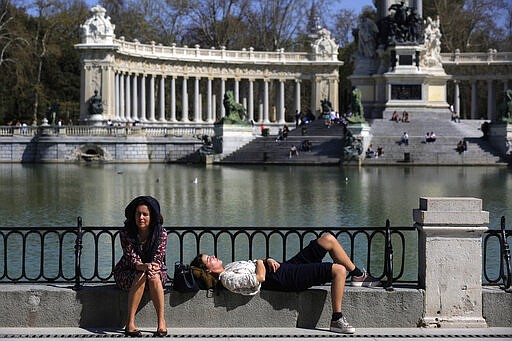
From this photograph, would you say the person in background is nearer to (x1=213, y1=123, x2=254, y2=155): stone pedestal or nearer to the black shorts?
the black shorts

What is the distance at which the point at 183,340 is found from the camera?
33.1 feet

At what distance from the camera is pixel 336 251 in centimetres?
1063

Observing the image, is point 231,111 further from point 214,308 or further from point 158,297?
point 158,297

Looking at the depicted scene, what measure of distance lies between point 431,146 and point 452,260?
146 ft

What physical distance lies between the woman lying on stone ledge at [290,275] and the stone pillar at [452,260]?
875mm

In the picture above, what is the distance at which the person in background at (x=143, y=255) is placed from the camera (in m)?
10.2

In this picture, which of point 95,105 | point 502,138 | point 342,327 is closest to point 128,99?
point 95,105

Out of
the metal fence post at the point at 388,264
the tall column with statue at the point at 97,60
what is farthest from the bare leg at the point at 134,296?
the tall column with statue at the point at 97,60

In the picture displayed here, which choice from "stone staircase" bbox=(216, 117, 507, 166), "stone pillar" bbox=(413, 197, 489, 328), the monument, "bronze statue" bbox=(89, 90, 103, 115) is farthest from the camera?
"bronze statue" bbox=(89, 90, 103, 115)

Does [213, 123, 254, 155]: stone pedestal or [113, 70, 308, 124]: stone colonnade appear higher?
[113, 70, 308, 124]: stone colonnade

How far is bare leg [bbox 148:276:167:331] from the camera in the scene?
33.7 feet

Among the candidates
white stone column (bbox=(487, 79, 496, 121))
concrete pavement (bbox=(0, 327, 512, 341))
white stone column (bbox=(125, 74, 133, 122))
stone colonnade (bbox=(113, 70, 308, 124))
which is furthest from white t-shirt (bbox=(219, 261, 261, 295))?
white stone column (bbox=(487, 79, 496, 121))

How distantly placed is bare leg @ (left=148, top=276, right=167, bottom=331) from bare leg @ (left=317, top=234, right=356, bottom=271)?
178cm

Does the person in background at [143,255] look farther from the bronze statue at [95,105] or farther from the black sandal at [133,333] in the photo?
the bronze statue at [95,105]
